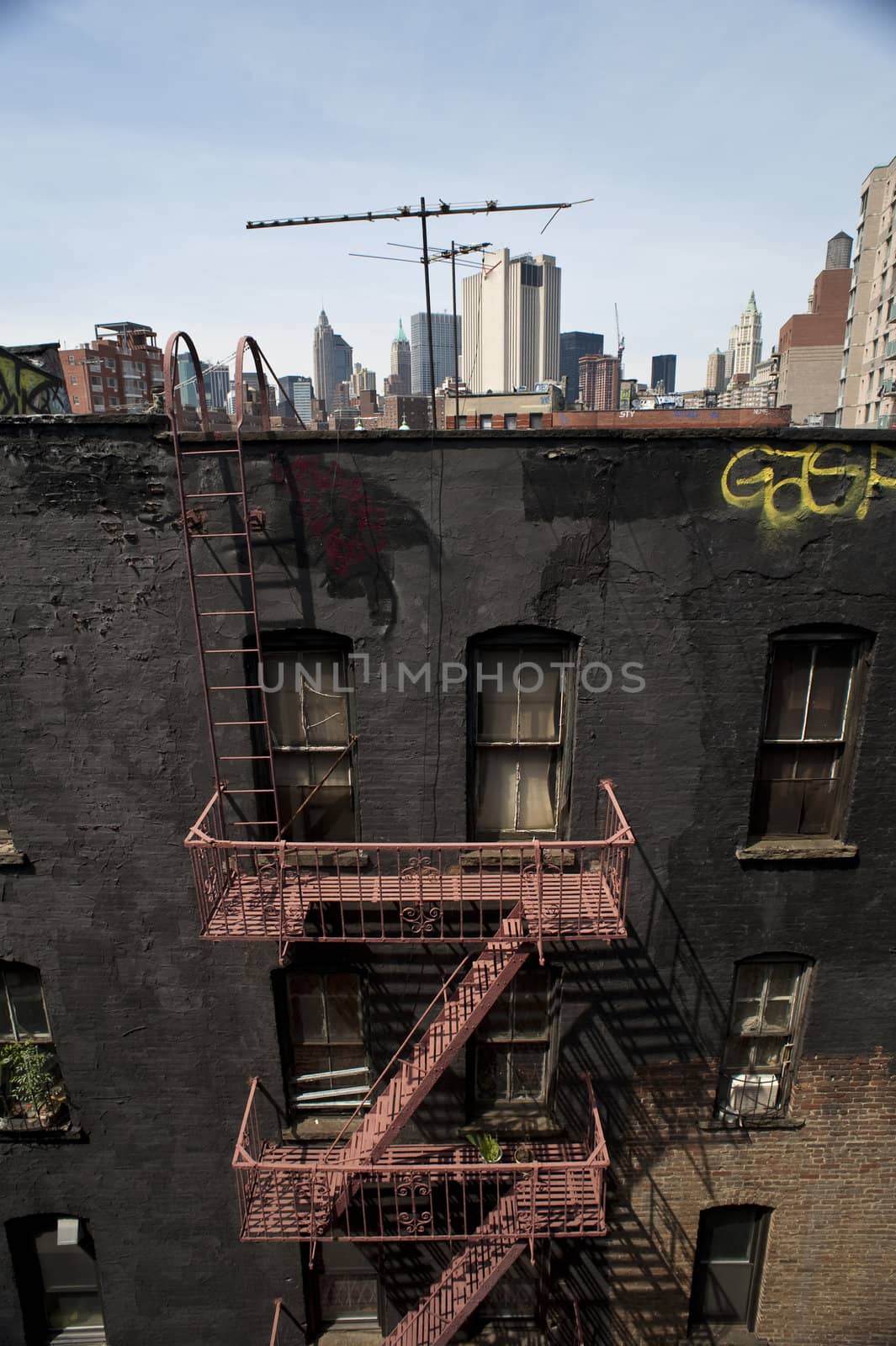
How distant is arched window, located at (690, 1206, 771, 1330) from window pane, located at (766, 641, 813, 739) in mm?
5494

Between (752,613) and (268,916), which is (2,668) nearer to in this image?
(268,916)

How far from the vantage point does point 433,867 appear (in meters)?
7.13

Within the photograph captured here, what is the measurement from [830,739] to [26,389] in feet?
32.9

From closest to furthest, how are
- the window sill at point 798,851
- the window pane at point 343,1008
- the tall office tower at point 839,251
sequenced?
1. the window sill at point 798,851
2. the window pane at point 343,1008
3. the tall office tower at point 839,251

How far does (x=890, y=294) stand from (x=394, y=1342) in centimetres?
9487

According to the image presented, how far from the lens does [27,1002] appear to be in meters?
7.90

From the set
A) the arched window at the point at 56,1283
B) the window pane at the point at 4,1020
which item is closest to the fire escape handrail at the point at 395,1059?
the arched window at the point at 56,1283

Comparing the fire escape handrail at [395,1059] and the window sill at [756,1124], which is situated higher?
the fire escape handrail at [395,1059]

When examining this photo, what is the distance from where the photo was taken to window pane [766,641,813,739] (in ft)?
22.7

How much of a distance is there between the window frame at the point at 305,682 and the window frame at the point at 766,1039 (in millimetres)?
4306

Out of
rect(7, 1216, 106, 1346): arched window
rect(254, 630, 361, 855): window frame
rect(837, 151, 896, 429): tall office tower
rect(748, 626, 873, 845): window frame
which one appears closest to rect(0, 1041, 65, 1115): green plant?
rect(7, 1216, 106, 1346): arched window

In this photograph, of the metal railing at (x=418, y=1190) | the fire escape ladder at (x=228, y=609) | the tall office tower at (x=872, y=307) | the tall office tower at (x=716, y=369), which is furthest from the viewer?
the tall office tower at (x=716, y=369)

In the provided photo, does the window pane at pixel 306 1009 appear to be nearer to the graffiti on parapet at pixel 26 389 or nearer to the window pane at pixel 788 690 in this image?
the window pane at pixel 788 690

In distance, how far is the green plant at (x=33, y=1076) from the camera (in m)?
7.80
